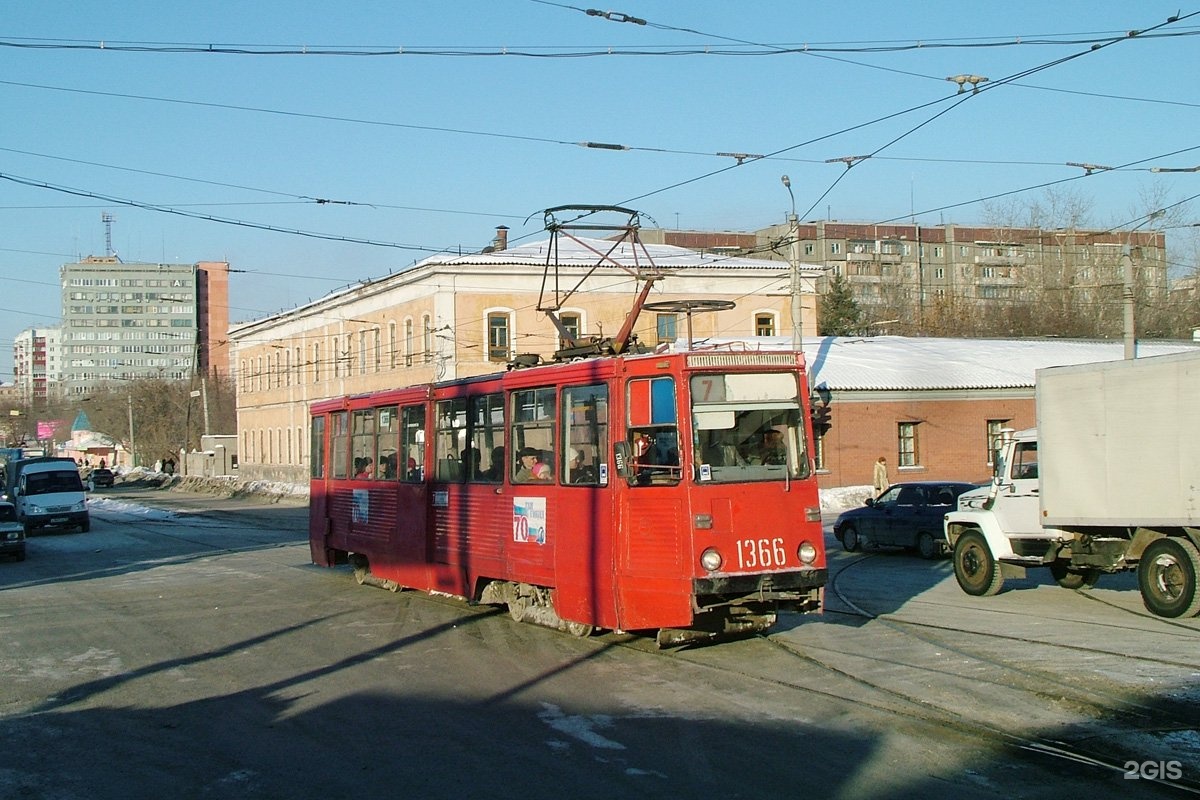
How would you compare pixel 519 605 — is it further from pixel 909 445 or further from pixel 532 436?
pixel 909 445

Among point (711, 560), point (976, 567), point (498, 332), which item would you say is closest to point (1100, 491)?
point (976, 567)

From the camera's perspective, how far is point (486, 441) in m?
14.4

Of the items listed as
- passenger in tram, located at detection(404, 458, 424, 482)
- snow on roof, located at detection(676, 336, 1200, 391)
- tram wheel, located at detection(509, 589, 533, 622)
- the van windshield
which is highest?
snow on roof, located at detection(676, 336, 1200, 391)

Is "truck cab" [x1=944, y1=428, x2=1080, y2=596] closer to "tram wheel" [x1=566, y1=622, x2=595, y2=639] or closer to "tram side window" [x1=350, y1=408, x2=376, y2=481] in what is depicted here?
"tram wheel" [x1=566, y1=622, x2=595, y2=639]

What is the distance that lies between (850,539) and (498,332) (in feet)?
101

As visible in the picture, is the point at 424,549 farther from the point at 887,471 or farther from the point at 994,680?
the point at 887,471

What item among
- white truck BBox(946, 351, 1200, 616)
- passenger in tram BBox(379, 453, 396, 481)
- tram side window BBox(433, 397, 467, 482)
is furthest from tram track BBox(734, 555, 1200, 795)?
passenger in tram BBox(379, 453, 396, 481)

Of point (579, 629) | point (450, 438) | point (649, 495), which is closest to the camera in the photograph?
point (649, 495)

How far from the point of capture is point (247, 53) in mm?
16578

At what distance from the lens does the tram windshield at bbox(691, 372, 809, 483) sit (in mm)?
11266

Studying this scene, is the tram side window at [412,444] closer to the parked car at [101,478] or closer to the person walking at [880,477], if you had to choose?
the person walking at [880,477]

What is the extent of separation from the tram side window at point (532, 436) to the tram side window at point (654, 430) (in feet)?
4.98

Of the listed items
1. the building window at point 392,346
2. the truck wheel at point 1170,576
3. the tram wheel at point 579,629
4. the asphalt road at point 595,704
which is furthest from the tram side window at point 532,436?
the building window at point 392,346

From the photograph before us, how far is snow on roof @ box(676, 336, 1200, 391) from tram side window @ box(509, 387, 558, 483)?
23551mm
